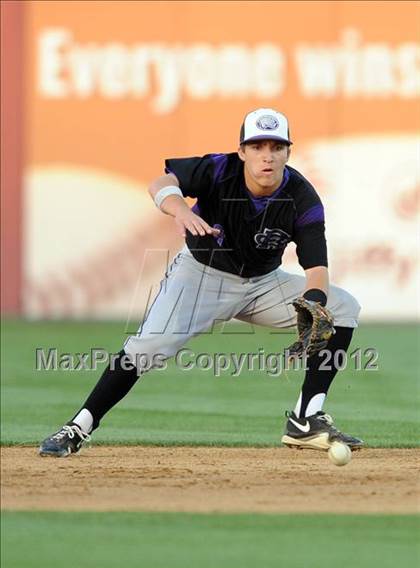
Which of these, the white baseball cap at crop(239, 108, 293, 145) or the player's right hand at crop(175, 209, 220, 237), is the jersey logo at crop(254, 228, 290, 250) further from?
the player's right hand at crop(175, 209, 220, 237)

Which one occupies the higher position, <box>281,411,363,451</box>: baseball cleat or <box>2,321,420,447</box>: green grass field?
<box>281,411,363,451</box>: baseball cleat

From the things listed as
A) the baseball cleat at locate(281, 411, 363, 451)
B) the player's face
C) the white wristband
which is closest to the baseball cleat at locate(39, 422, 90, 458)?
the baseball cleat at locate(281, 411, 363, 451)

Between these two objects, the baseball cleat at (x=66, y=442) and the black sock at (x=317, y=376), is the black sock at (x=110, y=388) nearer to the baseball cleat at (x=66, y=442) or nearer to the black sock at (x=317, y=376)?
the baseball cleat at (x=66, y=442)

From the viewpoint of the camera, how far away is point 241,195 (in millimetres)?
6949

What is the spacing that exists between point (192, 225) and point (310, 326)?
938 millimetres

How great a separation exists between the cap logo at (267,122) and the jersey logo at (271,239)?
0.57 metres

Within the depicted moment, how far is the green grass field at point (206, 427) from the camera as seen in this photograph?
483 cm

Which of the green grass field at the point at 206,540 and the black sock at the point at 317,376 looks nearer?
the green grass field at the point at 206,540

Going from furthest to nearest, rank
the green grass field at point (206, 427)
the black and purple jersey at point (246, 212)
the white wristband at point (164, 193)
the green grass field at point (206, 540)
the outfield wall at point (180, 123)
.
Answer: the outfield wall at point (180, 123), the black and purple jersey at point (246, 212), the white wristband at point (164, 193), the green grass field at point (206, 427), the green grass field at point (206, 540)

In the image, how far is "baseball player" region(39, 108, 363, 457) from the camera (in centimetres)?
675

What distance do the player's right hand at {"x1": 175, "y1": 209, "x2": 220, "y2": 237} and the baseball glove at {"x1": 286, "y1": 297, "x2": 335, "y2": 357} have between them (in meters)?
0.66

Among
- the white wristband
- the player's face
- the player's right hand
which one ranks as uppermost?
the player's face

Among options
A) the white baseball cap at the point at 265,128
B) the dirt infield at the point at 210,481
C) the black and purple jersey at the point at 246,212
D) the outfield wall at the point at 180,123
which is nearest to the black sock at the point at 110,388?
the dirt infield at the point at 210,481

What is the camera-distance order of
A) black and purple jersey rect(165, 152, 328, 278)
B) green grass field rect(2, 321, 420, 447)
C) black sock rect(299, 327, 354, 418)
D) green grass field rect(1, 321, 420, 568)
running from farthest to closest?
green grass field rect(2, 321, 420, 447), black sock rect(299, 327, 354, 418), black and purple jersey rect(165, 152, 328, 278), green grass field rect(1, 321, 420, 568)
